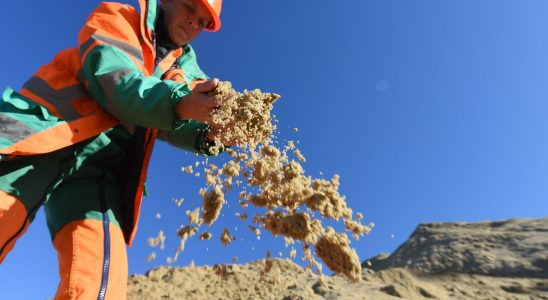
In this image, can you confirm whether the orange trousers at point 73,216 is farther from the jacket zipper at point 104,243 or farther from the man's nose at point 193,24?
the man's nose at point 193,24

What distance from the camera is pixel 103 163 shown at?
89.7 inches

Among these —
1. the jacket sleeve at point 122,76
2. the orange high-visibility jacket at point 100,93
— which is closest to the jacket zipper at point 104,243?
the orange high-visibility jacket at point 100,93

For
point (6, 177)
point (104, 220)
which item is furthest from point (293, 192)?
point (6, 177)

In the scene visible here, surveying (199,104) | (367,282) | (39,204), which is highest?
(367,282)

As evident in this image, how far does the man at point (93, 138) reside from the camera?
1.70 metres

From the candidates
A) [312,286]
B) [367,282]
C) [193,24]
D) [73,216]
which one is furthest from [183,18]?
[367,282]

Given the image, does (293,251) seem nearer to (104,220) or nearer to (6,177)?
(104,220)

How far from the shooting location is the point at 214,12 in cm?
285

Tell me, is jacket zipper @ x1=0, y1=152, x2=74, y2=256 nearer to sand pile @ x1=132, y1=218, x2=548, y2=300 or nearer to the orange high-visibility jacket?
the orange high-visibility jacket

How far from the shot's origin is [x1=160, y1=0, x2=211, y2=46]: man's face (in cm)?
262

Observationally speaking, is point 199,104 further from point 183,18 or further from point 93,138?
point 183,18

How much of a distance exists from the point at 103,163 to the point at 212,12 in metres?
1.42

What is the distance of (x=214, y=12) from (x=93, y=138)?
139 cm

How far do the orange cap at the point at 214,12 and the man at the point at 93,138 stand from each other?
0.52 m
